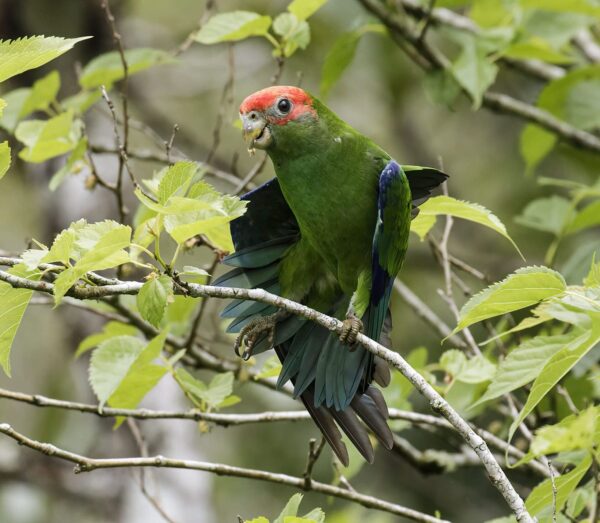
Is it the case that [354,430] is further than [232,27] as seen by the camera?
No

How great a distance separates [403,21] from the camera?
Result: 405 centimetres

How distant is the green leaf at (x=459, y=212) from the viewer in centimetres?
239

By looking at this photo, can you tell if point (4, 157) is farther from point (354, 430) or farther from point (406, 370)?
point (354, 430)

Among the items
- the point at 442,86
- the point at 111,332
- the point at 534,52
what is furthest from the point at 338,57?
the point at 111,332

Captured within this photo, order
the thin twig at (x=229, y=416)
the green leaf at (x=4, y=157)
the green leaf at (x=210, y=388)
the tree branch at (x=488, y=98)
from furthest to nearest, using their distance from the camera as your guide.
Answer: the tree branch at (x=488, y=98) → the green leaf at (x=210, y=388) → the thin twig at (x=229, y=416) → the green leaf at (x=4, y=157)

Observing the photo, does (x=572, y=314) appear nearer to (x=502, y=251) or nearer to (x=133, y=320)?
(x=133, y=320)

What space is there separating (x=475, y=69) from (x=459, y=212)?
148cm

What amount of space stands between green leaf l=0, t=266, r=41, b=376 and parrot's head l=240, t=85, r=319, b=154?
3.31 feet

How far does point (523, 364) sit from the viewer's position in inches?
85.0

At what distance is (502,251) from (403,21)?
286cm

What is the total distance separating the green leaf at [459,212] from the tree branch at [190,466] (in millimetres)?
798

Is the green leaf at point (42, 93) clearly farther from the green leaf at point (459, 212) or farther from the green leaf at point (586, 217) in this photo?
the green leaf at point (586, 217)

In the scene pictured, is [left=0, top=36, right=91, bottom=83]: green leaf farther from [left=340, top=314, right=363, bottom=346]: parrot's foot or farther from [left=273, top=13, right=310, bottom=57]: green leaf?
[left=273, top=13, right=310, bottom=57]: green leaf

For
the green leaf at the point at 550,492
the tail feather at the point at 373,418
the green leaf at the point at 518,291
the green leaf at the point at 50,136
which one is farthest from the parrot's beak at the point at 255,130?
the green leaf at the point at 550,492
